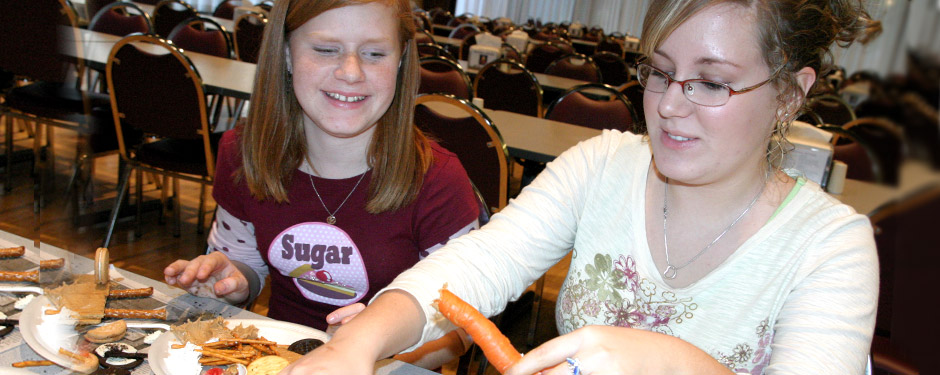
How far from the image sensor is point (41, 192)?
585 mm

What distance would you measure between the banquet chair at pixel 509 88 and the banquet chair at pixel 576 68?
1299 millimetres

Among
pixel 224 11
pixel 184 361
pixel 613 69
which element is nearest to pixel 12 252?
pixel 184 361

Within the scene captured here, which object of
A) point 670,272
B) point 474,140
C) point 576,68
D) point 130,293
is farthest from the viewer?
point 576,68

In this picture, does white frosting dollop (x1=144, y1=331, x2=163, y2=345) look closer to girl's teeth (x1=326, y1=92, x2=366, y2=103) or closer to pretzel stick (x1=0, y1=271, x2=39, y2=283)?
pretzel stick (x1=0, y1=271, x2=39, y2=283)

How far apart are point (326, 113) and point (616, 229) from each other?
1.98ft

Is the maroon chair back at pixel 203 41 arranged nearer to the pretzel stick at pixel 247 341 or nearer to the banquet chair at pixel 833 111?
the banquet chair at pixel 833 111

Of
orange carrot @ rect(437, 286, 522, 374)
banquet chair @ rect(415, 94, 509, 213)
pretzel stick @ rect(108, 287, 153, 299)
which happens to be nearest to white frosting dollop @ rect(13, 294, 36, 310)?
pretzel stick @ rect(108, 287, 153, 299)

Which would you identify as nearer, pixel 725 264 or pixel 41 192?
pixel 41 192

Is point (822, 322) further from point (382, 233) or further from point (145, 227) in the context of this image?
point (145, 227)

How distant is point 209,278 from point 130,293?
28cm

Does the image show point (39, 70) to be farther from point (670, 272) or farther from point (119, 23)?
point (119, 23)

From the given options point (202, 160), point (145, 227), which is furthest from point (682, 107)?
point (145, 227)

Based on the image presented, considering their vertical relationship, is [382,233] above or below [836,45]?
below

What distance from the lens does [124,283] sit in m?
1.08
